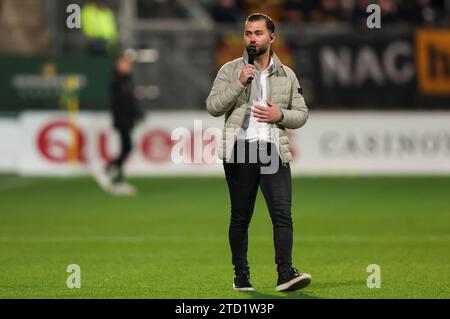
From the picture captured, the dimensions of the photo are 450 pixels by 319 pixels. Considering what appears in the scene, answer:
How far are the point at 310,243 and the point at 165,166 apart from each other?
1112cm

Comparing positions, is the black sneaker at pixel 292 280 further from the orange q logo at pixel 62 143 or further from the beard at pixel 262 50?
the orange q logo at pixel 62 143

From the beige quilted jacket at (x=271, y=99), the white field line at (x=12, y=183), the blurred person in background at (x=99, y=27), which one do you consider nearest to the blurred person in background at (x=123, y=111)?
the white field line at (x=12, y=183)

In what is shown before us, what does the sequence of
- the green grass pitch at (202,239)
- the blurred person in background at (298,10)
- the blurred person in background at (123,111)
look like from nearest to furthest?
the green grass pitch at (202,239)
the blurred person in background at (123,111)
the blurred person in background at (298,10)

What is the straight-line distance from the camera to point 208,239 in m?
15.7

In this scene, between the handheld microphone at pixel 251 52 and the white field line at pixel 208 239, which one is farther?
the white field line at pixel 208 239

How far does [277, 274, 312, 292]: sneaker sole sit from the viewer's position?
426 inches

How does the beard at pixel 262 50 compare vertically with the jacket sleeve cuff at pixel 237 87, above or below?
above

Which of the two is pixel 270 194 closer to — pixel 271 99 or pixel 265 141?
pixel 265 141

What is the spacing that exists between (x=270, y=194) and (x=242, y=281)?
2.83 feet

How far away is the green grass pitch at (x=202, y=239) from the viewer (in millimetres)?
11578

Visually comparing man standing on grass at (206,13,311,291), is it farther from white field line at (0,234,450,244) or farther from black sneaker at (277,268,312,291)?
white field line at (0,234,450,244)

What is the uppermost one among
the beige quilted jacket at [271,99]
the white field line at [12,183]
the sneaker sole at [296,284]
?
the beige quilted jacket at [271,99]

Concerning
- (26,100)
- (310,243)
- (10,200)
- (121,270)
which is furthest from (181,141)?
(121,270)

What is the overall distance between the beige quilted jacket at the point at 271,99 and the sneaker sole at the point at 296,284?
0.98 meters
